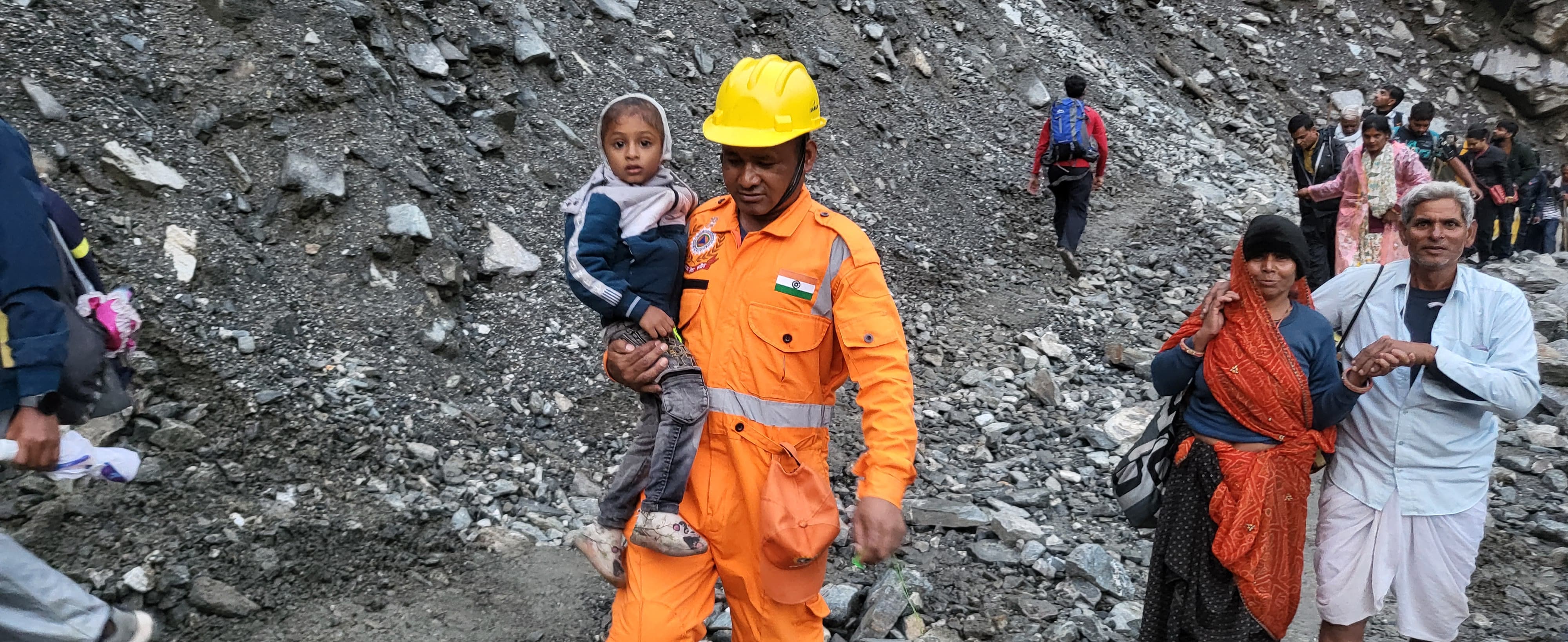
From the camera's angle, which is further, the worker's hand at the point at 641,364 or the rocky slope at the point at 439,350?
the rocky slope at the point at 439,350

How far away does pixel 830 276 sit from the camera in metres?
2.30

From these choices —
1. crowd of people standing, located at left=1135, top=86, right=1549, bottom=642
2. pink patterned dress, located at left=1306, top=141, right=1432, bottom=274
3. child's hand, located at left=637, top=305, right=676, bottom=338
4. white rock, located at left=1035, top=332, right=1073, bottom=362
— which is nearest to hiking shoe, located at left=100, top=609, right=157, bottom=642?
child's hand, located at left=637, top=305, right=676, bottom=338

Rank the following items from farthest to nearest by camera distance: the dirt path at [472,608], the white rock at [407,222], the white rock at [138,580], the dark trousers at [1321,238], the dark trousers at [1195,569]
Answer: the dark trousers at [1321,238]
the white rock at [407,222]
the dirt path at [472,608]
the white rock at [138,580]
the dark trousers at [1195,569]

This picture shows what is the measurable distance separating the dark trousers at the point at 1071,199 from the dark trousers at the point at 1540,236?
667cm

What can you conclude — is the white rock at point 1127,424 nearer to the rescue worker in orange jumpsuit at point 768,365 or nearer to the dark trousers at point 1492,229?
the rescue worker in orange jumpsuit at point 768,365

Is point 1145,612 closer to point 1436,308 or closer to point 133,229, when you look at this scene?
point 1436,308

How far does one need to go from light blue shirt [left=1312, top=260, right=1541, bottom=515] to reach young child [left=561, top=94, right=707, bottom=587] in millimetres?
2233

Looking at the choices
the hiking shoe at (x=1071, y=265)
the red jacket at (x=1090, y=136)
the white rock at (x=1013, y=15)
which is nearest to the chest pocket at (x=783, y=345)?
the hiking shoe at (x=1071, y=265)

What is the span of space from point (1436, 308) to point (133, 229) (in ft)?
17.8

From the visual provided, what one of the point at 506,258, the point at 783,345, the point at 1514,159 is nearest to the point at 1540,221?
the point at 1514,159

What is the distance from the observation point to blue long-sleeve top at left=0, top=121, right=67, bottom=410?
230 cm

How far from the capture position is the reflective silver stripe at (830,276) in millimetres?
2295

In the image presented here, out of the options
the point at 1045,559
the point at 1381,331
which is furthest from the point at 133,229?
the point at 1381,331

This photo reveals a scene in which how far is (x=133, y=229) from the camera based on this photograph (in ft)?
14.7
